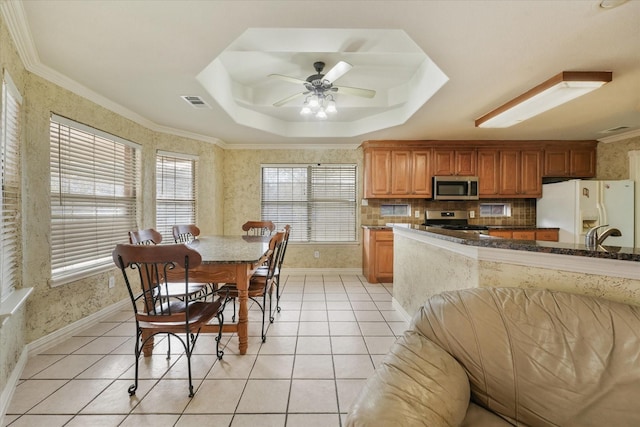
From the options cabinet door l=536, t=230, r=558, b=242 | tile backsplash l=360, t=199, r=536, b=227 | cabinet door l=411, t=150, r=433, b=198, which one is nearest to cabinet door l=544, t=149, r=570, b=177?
tile backsplash l=360, t=199, r=536, b=227

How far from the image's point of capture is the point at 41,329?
2289mm

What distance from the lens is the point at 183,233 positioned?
10.7 ft

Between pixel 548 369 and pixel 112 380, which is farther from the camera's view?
Result: pixel 112 380

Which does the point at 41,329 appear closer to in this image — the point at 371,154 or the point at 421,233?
the point at 421,233

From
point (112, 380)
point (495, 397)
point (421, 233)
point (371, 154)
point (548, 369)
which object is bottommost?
point (112, 380)

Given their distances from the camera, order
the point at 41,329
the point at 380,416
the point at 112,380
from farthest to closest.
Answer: the point at 41,329 → the point at 112,380 → the point at 380,416

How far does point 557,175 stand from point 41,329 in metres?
6.84

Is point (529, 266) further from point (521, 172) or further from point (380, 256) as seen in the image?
point (521, 172)

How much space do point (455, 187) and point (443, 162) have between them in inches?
18.1

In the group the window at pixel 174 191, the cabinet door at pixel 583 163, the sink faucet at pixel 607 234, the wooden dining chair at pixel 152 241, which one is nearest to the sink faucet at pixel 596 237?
the sink faucet at pixel 607 234

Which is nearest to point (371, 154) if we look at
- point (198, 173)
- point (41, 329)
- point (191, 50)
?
point (198, 173)

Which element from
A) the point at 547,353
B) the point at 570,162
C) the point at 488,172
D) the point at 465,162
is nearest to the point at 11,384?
the point at 547,353

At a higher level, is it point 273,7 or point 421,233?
point 273,7

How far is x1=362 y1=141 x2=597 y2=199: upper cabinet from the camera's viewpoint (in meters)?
4.46
